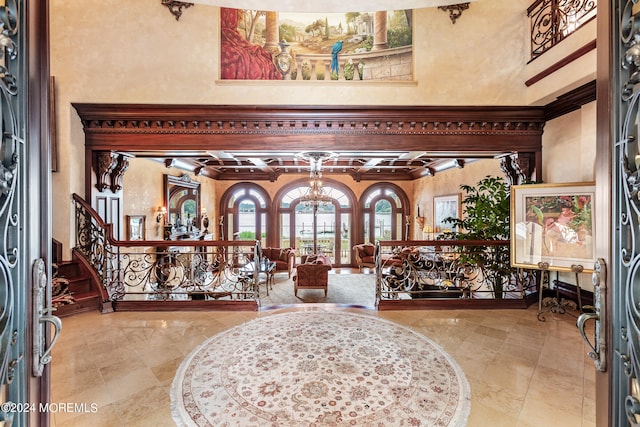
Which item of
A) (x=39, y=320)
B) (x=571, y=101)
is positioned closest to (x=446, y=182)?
(x=571, y=101)

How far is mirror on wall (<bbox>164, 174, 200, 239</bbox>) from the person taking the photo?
6902 mm

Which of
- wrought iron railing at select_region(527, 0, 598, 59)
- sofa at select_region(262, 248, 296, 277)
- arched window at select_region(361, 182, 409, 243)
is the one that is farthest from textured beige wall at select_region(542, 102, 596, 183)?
sofa at select_region(262, 248, 296, 277)

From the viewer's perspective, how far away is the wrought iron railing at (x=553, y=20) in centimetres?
369

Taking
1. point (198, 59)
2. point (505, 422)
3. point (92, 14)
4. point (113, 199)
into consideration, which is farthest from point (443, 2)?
point (113, 199)

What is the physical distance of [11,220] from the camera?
2.87 feet

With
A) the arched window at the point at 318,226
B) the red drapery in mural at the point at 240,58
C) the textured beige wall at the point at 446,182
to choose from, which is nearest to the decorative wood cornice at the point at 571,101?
the textured beige wall at the point at 446,182

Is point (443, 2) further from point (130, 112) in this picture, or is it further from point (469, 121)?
point (130, 112)

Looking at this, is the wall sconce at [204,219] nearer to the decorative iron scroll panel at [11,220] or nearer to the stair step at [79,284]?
the stair step at [79,284]

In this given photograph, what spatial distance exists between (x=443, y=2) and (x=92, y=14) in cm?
526

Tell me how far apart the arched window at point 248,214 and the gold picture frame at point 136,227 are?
4.04 metres

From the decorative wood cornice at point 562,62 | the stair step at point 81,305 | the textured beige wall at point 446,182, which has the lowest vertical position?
the stair step at point 81,305

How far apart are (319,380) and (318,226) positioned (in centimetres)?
796

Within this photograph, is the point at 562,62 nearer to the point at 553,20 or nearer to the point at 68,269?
the point at 553,20

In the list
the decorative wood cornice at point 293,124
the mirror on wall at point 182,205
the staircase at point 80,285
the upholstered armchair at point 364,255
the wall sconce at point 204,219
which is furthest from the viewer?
the upholstered armchair at point 364,255
